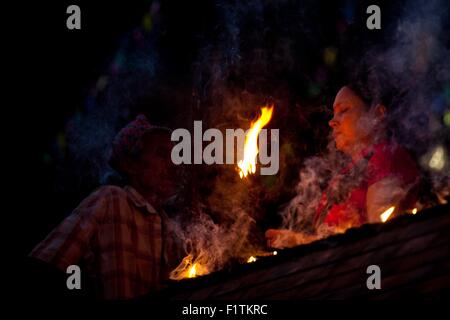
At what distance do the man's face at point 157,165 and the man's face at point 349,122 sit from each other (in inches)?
66.8

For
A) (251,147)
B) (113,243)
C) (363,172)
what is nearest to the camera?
(113,243)

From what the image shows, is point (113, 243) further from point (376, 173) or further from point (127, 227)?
point (376, 173)

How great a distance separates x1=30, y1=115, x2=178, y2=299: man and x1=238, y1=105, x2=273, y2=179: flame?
0.78m

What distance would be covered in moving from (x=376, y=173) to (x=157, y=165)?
2233 mm

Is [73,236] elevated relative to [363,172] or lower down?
lower down

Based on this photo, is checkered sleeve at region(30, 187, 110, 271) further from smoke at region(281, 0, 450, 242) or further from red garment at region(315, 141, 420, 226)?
red garment at region(315, 141, 420, 226)

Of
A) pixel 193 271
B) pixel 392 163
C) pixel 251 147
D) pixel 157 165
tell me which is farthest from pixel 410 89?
pixel 193 271

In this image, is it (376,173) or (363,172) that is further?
(363,172)

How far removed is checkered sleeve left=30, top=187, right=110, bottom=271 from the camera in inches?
349

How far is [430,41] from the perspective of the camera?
979cm

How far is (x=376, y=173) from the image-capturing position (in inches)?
356

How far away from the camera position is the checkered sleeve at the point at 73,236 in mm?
8867

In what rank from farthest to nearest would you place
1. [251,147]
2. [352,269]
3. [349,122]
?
[251,147] → [349,122] → [352,269]
